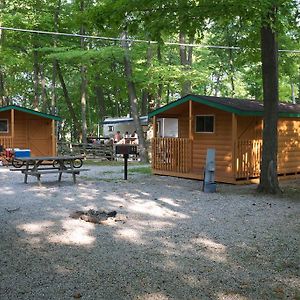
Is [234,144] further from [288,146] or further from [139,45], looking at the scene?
[139,45]

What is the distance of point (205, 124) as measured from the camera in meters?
14.6

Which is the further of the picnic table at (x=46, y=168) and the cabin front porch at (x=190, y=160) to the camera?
the cabin front porch at (x=190, y=160)

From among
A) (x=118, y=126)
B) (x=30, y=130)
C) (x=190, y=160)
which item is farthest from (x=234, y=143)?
(x=118, y=126)

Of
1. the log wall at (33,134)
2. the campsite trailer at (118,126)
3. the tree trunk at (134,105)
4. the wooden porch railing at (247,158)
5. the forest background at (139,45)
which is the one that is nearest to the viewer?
the forest background at (139,45)

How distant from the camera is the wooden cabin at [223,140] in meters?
13.5

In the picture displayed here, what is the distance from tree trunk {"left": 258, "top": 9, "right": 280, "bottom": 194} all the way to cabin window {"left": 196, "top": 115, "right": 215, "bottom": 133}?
11.3 feet

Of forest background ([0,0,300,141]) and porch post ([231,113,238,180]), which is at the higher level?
forest background ([0,0,300,141])

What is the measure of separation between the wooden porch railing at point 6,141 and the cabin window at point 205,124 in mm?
9548

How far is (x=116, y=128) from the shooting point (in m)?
32.0

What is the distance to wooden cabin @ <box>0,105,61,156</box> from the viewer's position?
827 inches

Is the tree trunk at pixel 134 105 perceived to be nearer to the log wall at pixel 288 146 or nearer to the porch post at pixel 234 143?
the log wall at pixel 288 146

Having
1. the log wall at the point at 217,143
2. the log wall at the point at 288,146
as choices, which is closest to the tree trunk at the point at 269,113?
the log wall at the point at 217,143

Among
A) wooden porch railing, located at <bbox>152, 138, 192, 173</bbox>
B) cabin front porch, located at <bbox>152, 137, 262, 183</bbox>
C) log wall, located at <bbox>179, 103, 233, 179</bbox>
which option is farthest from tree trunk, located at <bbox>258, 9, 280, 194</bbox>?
wooden porch railing, located at <bbox>152, 138, 192, 173</bbox>

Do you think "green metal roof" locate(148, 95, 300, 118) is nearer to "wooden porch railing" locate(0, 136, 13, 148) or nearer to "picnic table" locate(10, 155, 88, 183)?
"picnic table" locate(10, 155, 88, 183)
